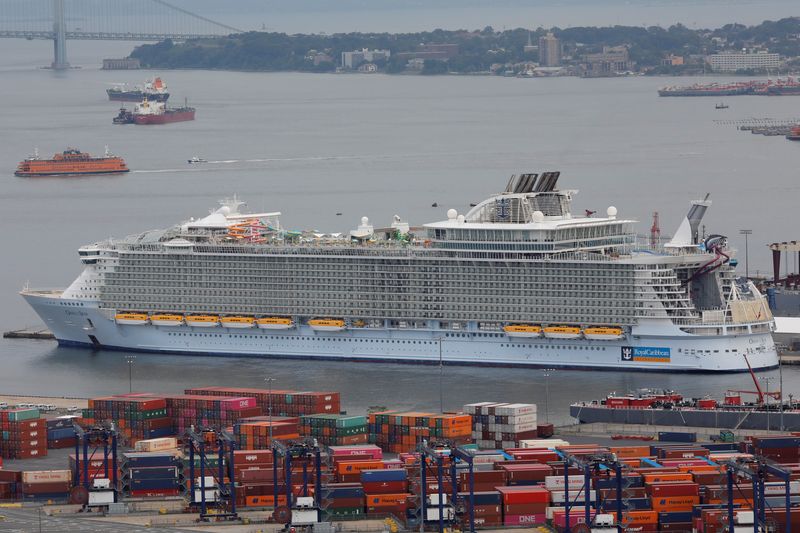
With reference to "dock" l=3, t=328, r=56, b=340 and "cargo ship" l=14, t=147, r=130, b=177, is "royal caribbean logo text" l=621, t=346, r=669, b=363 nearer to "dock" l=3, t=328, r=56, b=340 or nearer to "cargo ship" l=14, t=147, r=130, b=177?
"dock" l=3, t=328, r=56, b=340

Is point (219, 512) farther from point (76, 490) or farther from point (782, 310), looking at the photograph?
point (782, 310)

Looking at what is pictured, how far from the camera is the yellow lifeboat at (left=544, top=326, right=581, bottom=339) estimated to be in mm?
57594

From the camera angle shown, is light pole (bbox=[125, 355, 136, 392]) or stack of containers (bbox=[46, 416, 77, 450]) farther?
light pole (bbox=[125, 355, 136, 392])

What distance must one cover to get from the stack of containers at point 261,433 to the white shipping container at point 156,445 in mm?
1297

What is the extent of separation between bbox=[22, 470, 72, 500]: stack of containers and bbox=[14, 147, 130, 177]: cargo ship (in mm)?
70508

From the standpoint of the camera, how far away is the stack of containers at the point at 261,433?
44.8 m

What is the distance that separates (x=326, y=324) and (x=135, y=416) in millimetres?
13699

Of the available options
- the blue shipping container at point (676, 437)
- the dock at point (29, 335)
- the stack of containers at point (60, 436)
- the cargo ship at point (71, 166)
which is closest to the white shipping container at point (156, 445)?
the stack of containers at point (60, 436)

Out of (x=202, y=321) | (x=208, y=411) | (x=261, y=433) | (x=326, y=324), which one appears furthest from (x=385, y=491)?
(x=202, y=321)

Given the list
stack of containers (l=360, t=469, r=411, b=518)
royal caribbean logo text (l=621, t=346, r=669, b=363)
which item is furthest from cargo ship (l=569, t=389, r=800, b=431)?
stack of containers (l=360, t=469, r=411, b=518)

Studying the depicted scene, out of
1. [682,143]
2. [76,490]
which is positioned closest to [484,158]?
[682,143]

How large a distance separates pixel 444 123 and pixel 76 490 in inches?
4002

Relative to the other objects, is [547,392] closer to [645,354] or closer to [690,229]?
[645,354]

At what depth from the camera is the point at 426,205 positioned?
8756cm
